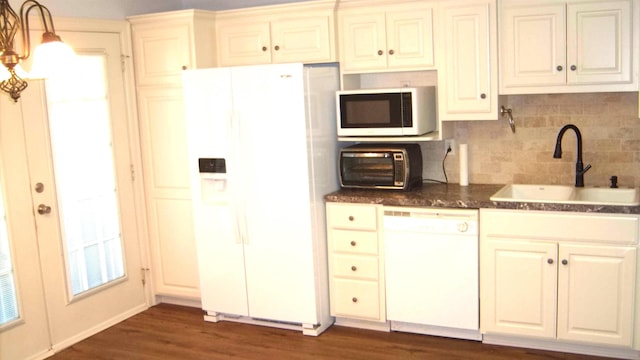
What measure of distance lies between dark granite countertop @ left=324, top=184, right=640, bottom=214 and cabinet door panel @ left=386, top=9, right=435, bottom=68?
2.67 feet

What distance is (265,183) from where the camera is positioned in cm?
411

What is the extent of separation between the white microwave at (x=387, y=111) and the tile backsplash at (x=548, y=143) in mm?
334

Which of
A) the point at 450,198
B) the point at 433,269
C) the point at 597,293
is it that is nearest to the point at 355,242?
the point at 433,269

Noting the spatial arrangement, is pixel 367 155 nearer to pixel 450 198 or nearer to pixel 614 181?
pixel 450 198

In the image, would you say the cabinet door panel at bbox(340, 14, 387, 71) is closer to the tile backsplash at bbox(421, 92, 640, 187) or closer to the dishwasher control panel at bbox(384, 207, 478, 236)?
the tile backsplash at bbox(421, 92, 640, 187)

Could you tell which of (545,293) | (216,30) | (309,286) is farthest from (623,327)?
(216,30)

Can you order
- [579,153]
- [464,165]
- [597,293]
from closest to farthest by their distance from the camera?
[597,293] < [579,153] < [464,165]

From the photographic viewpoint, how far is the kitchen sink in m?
3.75

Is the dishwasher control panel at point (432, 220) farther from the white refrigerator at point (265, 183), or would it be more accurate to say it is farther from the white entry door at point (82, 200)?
the white entry door at point (82, 200)

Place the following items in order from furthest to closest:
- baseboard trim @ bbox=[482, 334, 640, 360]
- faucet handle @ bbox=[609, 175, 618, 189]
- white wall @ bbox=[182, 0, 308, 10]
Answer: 1. white wall @ bbox=[182, 0, 308, 10]
2. faucet handle @ bbox=[609, 175, 618, 189]
3. baseboard trim @ bbox=[482, 334, 640, 360]

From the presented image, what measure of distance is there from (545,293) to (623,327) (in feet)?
1.43

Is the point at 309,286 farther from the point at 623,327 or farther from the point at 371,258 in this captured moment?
the point at 623,327

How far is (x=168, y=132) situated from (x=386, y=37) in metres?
1.71

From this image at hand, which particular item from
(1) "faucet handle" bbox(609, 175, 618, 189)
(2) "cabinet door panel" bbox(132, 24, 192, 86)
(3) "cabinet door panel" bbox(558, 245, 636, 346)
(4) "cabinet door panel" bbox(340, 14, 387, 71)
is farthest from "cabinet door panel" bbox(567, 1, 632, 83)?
(2) "cabinet door panel" bbox(132, 24, 192, 86)
